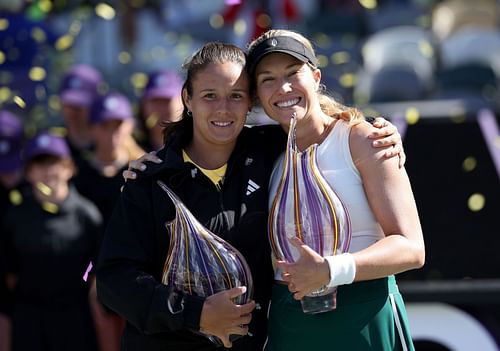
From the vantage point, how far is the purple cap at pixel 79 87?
6.14m

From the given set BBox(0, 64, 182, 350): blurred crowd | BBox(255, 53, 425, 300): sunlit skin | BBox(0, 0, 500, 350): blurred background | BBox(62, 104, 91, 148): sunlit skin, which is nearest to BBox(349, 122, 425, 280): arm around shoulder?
BBox(255, 53, 425, 300): sunlit skin

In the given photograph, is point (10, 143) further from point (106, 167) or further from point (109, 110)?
point (106, 167)

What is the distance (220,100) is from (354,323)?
2.51 ft

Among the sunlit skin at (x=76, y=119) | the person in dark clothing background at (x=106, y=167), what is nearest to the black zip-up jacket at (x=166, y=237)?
the person in dark clothing background at (x=106, y=167)

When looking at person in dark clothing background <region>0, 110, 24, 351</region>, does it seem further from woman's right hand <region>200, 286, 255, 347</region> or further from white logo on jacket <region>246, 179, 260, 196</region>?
woman's right hand <region>200, 286, 255, 347</region>

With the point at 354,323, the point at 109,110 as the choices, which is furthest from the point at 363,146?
the point at 109,110

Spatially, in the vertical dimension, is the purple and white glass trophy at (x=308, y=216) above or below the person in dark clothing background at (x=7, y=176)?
below

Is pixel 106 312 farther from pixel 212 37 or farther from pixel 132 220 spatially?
pixel 212 37

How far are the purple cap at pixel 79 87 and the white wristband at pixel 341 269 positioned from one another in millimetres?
3613

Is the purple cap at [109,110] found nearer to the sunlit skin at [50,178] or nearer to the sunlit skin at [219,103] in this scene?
the sunlit skin at [50,178]

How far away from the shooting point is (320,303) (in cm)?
285

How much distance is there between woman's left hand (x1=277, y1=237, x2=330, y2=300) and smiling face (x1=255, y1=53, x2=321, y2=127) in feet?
1.54

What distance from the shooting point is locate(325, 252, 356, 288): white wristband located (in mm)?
2652

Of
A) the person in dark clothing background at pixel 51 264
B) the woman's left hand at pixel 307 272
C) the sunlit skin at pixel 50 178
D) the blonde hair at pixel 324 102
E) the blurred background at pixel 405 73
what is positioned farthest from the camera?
the sunlit skin at pixel 50 178
